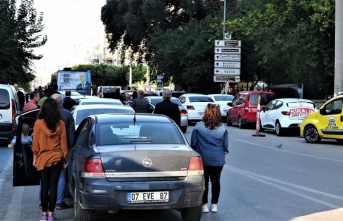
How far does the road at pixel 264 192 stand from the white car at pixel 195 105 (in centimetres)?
1219

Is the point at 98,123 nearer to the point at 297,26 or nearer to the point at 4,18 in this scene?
the point at 297,26

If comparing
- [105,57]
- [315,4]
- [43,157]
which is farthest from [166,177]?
[105,57]

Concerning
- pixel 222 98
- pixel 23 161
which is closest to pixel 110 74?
pixel 222 98

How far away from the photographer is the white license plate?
259 inches

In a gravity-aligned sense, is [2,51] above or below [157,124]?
above

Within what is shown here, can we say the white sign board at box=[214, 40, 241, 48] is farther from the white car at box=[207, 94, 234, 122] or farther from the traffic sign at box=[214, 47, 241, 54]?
the white car at box=[207, 94, 234, 122]

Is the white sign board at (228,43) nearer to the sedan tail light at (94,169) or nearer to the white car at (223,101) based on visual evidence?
the white car at (223,101)

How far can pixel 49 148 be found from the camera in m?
7.18

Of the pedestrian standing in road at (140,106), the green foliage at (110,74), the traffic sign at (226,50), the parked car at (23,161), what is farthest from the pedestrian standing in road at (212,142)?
the green foliage at (110,74)

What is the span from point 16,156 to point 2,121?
32.2 feet

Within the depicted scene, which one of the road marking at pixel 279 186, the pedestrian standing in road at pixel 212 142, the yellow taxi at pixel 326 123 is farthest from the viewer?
the yellow taxi at pixel 326 123

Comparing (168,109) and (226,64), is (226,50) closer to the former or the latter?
(226,64)

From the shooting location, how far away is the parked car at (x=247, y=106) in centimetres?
2719

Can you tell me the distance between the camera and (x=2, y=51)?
3166cm
